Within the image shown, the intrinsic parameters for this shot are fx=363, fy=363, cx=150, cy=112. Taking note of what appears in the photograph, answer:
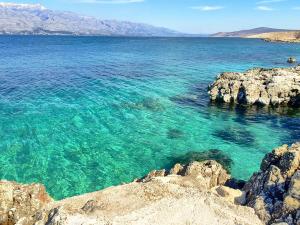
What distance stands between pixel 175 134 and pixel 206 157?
6316 mm

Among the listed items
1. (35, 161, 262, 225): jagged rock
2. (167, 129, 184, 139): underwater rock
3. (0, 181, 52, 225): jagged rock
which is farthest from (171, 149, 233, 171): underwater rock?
(0, 181, 52, 225): jagged rock

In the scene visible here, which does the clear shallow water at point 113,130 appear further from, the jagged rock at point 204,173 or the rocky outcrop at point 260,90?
the jagged rock at point 204,173

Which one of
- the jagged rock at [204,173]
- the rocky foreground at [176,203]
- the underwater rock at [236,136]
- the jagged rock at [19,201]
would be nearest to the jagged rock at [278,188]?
→ the rocky foreground at [176,203]

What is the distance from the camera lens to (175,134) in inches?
1468

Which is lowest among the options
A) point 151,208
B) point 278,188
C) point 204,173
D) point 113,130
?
point 113,130

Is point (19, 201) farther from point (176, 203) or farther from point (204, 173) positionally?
point (204, 173)

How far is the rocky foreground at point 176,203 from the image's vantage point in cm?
1681

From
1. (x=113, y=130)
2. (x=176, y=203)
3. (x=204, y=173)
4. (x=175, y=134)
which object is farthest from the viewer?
(x=113, y=130)

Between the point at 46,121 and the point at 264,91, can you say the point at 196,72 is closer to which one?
the point at 264,91

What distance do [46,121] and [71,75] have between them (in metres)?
30.8

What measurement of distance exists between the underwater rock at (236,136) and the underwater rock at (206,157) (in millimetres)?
3847

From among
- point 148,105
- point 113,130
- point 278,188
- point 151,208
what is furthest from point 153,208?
point 148,105

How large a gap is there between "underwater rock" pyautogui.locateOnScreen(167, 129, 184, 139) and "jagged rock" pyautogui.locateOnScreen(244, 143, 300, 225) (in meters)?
14.7

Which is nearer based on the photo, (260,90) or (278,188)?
(278,188)
